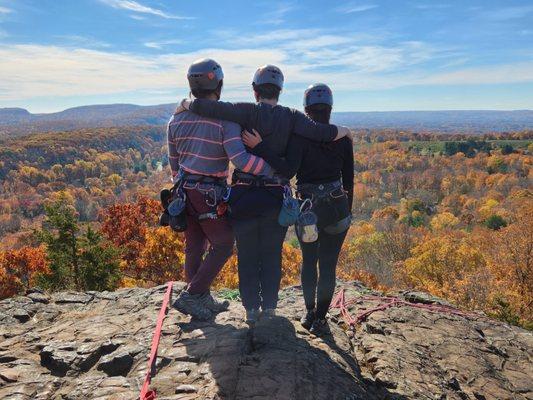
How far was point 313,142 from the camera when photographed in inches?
183

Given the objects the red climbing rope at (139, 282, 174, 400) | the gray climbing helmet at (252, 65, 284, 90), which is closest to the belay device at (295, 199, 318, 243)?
the gray climbing helmet at (252, 65, 284, 90)

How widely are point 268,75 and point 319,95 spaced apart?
0.62 m

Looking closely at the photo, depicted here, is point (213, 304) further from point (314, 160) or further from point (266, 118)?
point (266, 118)

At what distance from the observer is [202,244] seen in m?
5.27

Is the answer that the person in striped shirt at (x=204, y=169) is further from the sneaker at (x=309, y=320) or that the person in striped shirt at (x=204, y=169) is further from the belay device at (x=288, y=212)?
the sneaker at (x=309, y=320)

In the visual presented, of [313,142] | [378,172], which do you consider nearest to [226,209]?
[313,142]

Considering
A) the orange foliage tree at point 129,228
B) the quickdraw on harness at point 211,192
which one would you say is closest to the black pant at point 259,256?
the quickdraw on harness at point 211,192

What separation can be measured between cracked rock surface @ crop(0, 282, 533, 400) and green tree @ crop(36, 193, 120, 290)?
12602 mm

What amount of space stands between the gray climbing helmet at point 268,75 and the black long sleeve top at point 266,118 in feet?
0.74

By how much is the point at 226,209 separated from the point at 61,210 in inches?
720

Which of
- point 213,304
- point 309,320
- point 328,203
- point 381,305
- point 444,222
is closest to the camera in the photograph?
point 328,203

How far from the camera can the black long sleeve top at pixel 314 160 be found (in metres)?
4.42

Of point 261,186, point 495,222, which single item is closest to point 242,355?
point 261,186

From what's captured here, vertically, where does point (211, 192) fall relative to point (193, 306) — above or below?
above
